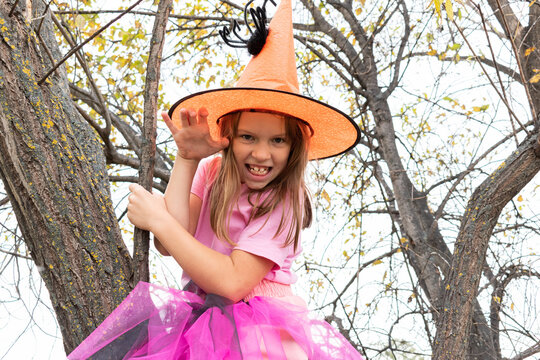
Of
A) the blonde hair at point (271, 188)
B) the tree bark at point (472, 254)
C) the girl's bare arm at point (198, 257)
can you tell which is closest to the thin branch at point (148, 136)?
the girl's bare arm at point (198, 257)

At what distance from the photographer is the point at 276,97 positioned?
1684 millimetres

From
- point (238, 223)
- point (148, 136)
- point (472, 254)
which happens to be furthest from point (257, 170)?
point (472, 254)

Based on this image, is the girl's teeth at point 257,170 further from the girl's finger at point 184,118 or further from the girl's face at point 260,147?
the girl's finger at point 184,118

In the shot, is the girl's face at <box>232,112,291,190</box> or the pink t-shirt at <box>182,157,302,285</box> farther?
the girl's face at <box>232,112,291,190</box>

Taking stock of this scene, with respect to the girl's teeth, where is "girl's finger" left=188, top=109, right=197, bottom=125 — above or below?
above

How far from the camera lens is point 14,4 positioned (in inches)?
59.7

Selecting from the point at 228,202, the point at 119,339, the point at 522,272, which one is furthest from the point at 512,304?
the point at 119,339

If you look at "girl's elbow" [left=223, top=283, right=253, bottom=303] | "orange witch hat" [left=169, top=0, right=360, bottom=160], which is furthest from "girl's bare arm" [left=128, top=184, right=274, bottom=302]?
"orange witch hat" [left=169, top=0, right=360, bottom=160]

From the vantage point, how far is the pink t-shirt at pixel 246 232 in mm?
1579

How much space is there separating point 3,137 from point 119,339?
0.60m

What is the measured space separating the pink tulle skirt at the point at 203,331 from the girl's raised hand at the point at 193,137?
0.43 meters

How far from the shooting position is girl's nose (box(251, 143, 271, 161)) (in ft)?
5.44

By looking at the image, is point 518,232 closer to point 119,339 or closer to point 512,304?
point 512,304

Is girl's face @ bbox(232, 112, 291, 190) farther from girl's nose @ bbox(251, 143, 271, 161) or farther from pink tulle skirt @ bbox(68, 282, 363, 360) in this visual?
pink tulle skirt @ bbox(68, 282, 363, 360)
